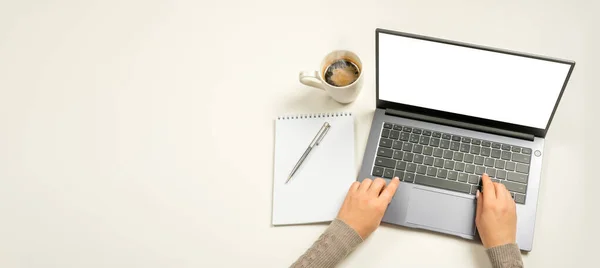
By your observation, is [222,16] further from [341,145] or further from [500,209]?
[500,209]

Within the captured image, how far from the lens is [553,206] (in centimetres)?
87

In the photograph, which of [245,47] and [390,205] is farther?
[245,47]

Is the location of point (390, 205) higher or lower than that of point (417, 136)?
lower

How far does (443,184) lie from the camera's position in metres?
0.88

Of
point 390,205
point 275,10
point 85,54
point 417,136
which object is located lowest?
point 390,205

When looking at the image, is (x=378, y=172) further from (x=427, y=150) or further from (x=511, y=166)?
(x=511, y=166)

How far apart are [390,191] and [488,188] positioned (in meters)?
0.17

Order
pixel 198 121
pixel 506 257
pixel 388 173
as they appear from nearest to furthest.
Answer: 1. pixel 506 257
2. pixel 388 173
3. pixel 198 121

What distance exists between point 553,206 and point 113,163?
2.74 ft

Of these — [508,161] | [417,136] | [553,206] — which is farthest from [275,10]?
[553,206]

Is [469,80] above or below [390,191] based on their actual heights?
above

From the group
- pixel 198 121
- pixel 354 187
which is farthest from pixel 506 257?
pixel 198 121

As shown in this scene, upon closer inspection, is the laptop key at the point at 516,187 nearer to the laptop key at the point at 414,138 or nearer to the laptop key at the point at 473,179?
the laptop key at the point at 473,179

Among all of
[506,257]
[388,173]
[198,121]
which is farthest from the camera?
[198,121]
